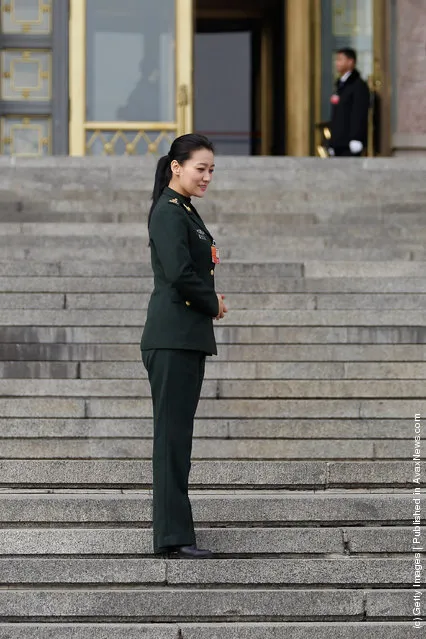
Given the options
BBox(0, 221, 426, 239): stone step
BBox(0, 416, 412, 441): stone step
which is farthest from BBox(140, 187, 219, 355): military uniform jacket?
BBox(0, 221, 426, 239): stone step

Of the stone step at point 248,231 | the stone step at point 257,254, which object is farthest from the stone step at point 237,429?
the stone step at point 248,231

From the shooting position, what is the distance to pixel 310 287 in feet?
33.2

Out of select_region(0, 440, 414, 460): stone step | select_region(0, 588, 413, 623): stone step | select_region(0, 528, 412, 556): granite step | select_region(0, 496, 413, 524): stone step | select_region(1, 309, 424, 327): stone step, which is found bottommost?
select_region(0, 588, 413, 623): stone step

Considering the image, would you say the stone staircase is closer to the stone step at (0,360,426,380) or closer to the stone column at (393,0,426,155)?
the stone step at (0,360,426,380)

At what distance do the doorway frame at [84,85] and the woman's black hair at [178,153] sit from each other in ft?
34.5

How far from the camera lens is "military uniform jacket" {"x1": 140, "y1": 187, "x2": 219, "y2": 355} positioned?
591 centimetres

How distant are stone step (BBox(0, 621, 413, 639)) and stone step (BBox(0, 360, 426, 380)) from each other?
2989 mm

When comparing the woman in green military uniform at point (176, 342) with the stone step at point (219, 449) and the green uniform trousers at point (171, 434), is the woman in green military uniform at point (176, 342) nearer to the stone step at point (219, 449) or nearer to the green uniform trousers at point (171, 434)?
the green uniform trousers at point (171, 434)

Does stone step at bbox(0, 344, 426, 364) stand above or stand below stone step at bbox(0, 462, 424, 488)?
above

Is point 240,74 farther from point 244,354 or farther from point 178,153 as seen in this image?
point 178,153

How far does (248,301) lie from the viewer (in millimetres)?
9758

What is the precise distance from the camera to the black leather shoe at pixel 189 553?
607cm

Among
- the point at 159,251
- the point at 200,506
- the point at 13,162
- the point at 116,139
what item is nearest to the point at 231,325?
the point at 200,506

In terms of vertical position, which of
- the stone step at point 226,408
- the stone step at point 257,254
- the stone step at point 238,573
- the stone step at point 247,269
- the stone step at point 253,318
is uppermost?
the stone step at point 257,254
